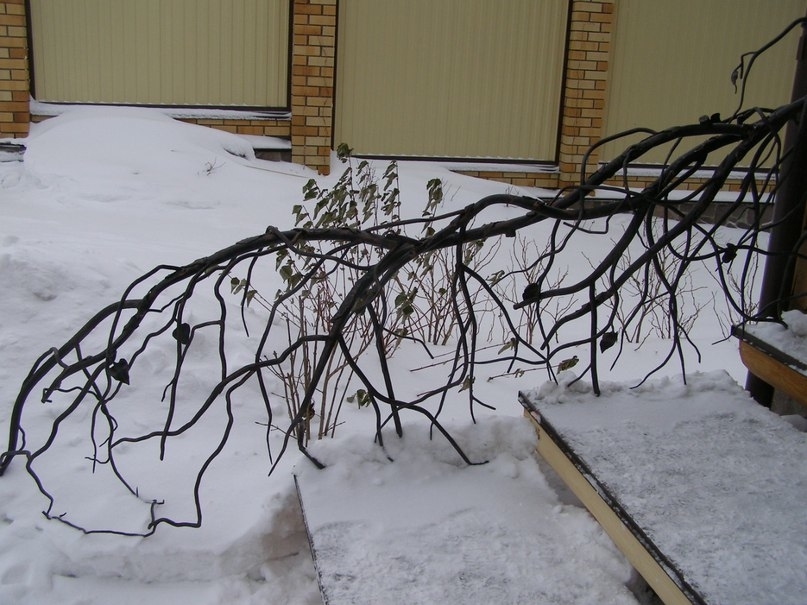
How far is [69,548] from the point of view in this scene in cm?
215

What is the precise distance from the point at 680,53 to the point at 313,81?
12.2ft

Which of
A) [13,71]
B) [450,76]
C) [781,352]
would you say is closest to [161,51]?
[13,71]

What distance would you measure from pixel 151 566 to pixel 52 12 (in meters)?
6.55

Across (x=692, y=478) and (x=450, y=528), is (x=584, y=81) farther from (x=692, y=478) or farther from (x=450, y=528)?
(x=450, y=528)

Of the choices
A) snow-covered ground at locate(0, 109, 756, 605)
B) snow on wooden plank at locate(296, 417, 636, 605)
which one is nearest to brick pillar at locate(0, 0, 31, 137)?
snow-covered ground at locate(0, 109, 756, 605)

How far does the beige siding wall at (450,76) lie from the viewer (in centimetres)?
799

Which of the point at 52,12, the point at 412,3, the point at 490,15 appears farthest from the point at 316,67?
the point at 52,12

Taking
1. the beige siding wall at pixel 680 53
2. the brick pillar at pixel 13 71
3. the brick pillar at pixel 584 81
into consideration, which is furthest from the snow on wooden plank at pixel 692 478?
the beige siding wall at pixel 680 53

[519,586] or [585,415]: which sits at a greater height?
[585,415]

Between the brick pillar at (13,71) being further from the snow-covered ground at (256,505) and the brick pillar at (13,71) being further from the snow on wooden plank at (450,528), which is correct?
the snow on wooden plank at (450,528)

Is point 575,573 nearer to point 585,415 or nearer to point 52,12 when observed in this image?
point 585,415

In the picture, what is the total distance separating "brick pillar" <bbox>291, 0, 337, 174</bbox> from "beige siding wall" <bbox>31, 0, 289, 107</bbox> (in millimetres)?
256

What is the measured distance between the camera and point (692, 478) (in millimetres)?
1879

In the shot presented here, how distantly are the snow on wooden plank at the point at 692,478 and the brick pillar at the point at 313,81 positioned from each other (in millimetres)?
5949
